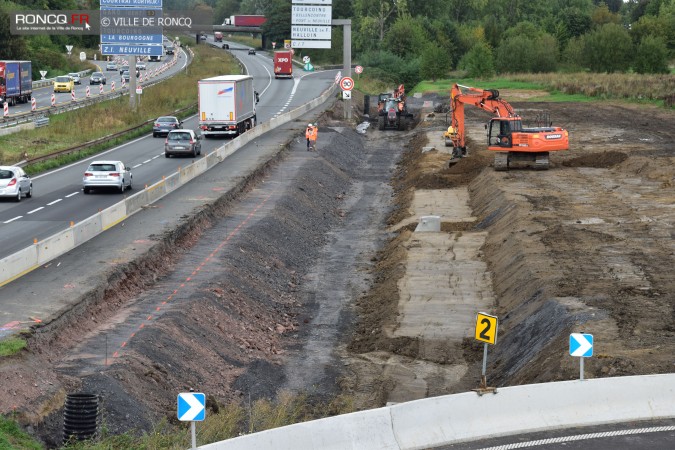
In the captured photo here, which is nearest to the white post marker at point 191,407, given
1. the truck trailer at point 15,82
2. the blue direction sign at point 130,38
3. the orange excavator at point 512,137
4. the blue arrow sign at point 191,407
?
the blue arrow sign at point 191,407

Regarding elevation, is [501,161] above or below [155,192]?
above

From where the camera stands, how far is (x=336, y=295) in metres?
38.2

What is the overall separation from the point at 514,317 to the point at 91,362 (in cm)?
1286

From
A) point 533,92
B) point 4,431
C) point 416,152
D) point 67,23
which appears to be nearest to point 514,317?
point 4,431

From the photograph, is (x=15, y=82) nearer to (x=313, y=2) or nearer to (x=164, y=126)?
(x=164, y=126)

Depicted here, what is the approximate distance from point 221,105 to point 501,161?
22186 mm

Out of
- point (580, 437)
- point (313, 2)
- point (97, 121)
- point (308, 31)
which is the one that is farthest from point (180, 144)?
point (580, 437)

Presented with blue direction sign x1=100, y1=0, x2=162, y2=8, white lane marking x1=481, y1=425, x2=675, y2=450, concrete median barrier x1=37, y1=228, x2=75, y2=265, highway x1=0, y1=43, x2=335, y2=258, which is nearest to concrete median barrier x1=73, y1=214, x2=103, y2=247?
concrete median barrier x1=37, y1=228, x2=75, y2=265

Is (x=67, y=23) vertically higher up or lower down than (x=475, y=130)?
higher up

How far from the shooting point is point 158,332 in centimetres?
2789

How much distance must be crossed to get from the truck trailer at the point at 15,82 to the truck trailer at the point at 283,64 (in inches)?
1606

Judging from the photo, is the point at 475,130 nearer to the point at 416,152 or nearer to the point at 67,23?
the point at 416,152

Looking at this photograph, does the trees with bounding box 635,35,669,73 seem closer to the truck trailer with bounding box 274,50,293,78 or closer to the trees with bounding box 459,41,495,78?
the trees with bounding box 459,41,495,78

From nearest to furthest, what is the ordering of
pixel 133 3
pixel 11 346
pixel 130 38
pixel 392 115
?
pixel 11 346, pixel 133 3, pixel 130 38, pixel 392 115
